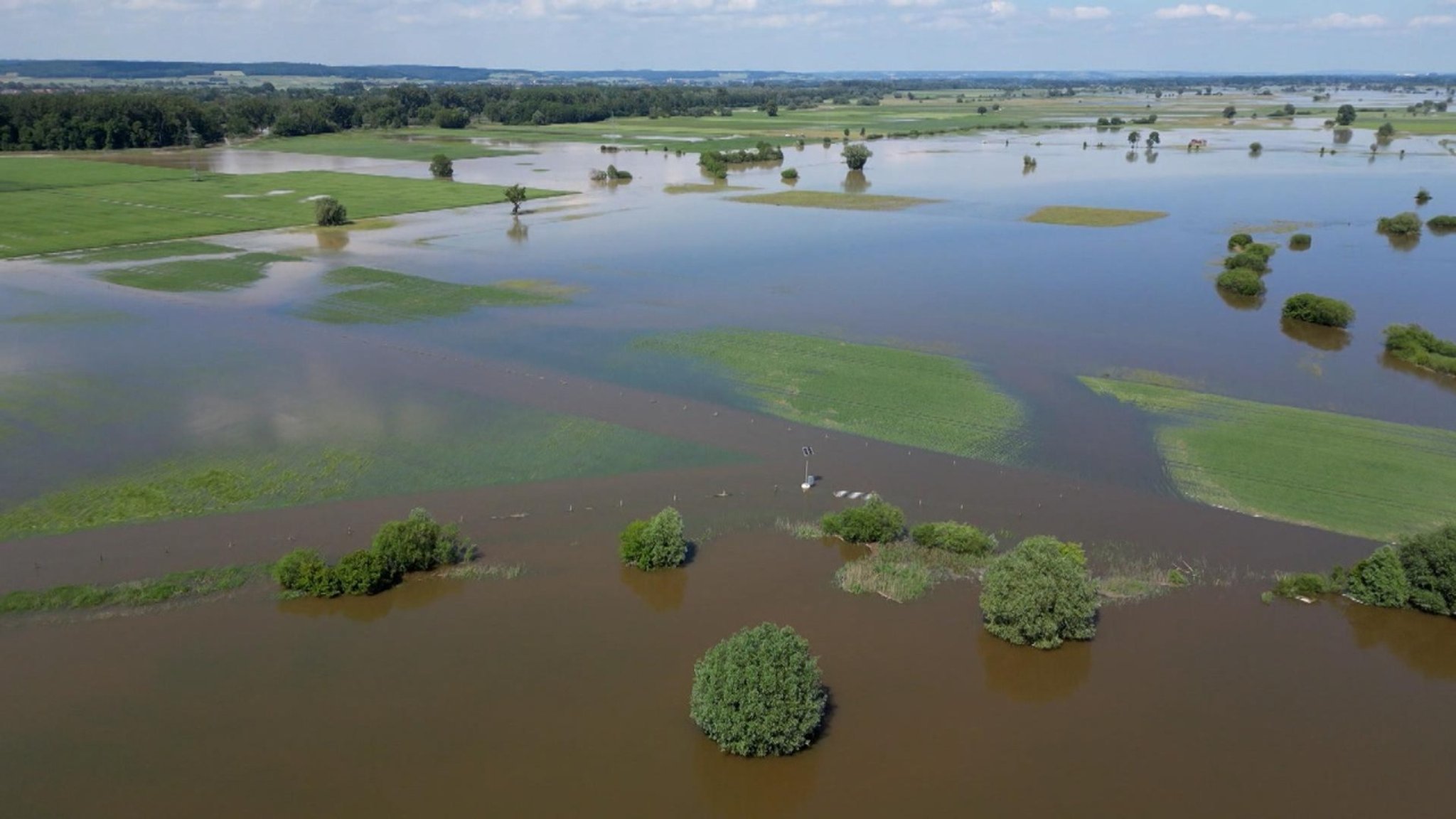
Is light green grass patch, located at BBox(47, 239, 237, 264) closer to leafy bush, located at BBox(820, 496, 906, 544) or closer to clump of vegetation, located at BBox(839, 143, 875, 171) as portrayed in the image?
leafy bush, located at BBox(820, 496, 906, 544)

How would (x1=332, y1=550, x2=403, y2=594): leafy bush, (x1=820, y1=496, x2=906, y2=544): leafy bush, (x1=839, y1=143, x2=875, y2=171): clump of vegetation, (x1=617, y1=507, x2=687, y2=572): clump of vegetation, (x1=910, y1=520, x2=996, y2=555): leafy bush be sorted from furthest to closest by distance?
(x1=839, y1=143, x2=875, y2=171): clump of vegetation
(x1=820, y1=496, x2=906, y2=544): leafy bush
(x1=910, y1=520, x2=996, y2=555): leafy bush
(x1=617, y1=507, x2=687, y2=572): clump of vegetation
(x1=332, y1=550, x2=403, y2=594): leafy bush

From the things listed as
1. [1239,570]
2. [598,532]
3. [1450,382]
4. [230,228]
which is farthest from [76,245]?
[1450,382]

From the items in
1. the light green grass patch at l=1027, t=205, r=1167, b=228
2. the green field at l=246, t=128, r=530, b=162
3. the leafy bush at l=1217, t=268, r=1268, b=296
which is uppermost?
the green field at l=246, t=128, r=530, b=162

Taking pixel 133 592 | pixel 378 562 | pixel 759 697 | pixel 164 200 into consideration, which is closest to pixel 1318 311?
pixel 759 697

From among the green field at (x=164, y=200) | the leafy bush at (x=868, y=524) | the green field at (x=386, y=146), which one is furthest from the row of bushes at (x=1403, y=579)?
the green field at (x=386, y=146)

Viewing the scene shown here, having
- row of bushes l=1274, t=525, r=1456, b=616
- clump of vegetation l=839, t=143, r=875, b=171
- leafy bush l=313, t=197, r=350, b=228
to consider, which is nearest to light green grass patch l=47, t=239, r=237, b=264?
leafy bush l=313, t=197, r=350, b=228

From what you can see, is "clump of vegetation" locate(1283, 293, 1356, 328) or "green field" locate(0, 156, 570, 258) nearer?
"clump of vegetation" locate(1283, 293, 1356, 328)
